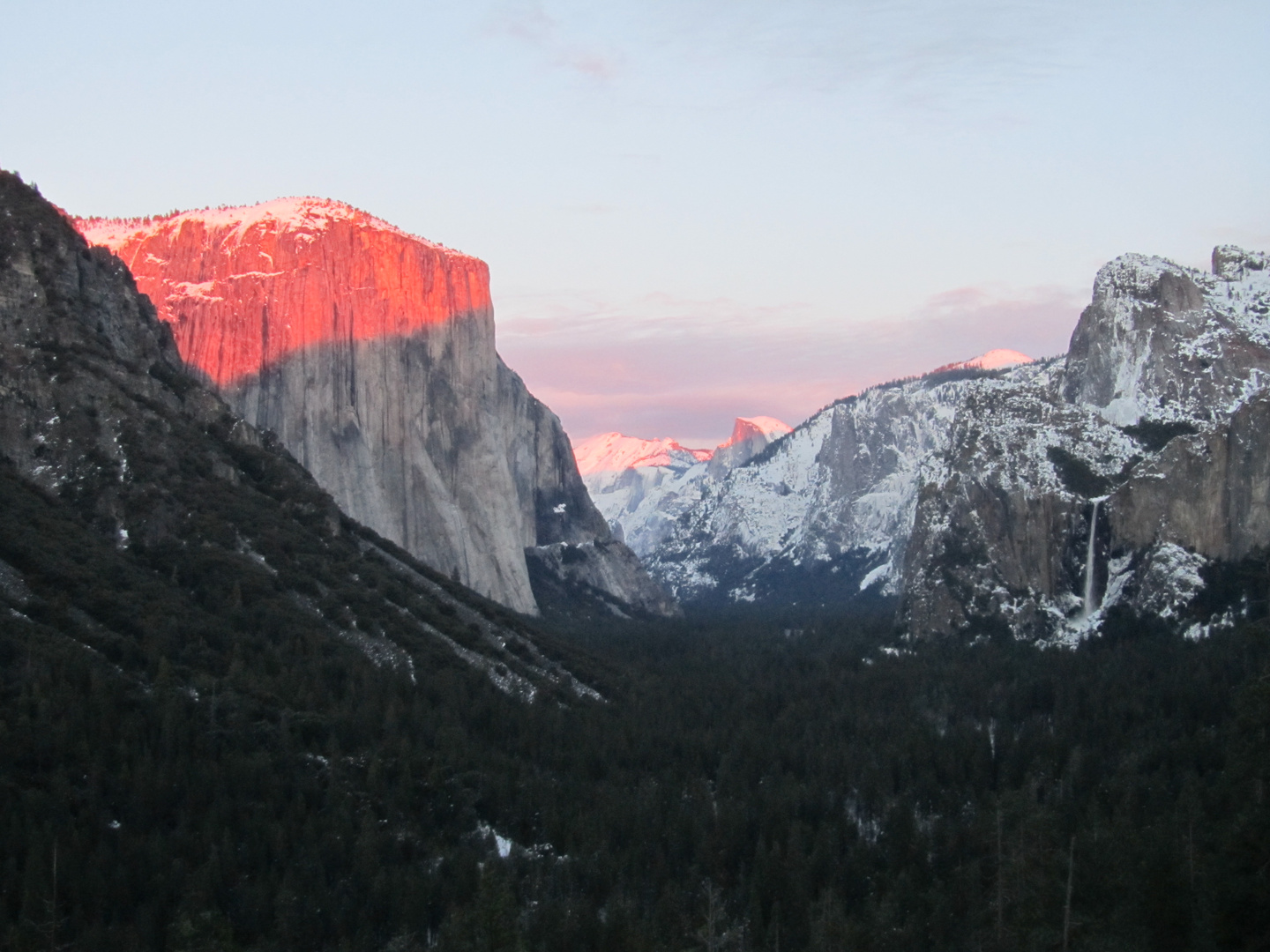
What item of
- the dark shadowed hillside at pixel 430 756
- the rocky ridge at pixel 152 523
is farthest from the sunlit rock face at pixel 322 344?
the dark shadowed hillside at pixel 430 756

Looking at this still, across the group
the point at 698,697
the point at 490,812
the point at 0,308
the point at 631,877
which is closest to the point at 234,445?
the point at 0,308

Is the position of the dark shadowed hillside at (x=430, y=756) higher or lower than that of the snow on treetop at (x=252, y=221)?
lower

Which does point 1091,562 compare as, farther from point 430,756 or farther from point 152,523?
point 152,523

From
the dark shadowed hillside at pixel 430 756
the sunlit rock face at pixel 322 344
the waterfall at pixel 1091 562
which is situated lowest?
the dark shadowed hillside at pixel 430 756

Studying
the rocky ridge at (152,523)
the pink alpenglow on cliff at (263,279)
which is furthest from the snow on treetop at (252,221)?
the rocky ridge at (152,523)

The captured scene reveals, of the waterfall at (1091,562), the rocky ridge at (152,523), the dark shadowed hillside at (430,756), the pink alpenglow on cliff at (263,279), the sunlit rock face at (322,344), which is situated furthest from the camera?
the waterfall at (1091,562)

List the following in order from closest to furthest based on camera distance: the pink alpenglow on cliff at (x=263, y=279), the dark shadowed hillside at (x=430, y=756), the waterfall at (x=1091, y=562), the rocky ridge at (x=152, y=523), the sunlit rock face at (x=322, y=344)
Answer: the dark shadowed hillside at (x=430, y=756)
the rocky ridge at (x=152, y=523)
the sunlit rock face at (x=322, y=344)
the pink alpenglow on cliff at (x=263, y=279)
the waterfall at (x=1091, y=562)

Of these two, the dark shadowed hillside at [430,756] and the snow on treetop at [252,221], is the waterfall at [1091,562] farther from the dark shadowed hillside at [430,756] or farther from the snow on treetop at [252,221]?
the snow on treetop at [252,221]

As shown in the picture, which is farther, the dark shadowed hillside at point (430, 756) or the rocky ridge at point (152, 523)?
the rocky ridge at point (152, 523)
